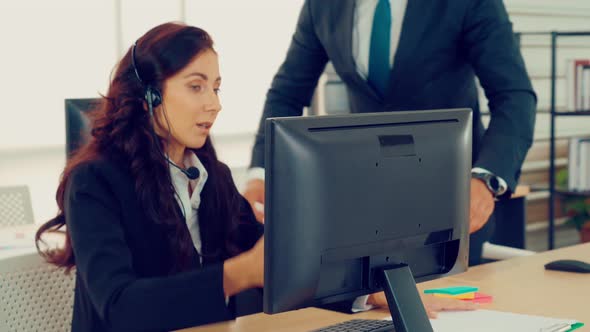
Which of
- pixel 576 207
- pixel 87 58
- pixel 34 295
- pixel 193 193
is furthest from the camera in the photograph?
pixel 576 207

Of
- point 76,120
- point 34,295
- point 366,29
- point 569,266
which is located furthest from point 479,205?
point 76,120

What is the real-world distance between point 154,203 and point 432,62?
85cm

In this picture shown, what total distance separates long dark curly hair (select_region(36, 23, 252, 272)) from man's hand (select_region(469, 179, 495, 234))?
0.54 metres

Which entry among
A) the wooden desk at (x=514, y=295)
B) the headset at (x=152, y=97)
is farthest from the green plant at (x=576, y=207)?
the headset at (x=152, y=97)

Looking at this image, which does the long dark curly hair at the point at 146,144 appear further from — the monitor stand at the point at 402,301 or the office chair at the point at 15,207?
the office chair at the point at 15,207

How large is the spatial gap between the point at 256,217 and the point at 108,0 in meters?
2.00

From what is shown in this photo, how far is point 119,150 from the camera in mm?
1782

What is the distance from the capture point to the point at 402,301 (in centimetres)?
128

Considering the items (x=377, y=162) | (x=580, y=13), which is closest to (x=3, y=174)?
(x=377, y=162)

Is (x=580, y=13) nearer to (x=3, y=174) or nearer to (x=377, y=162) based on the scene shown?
(x=3, y=174)

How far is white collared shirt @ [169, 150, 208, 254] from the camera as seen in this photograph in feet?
6.06

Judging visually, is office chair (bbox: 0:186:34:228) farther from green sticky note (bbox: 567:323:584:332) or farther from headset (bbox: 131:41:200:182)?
green sticky note (bbox: 567:323:584:332)

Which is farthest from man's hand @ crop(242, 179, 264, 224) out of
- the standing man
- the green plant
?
the green plant

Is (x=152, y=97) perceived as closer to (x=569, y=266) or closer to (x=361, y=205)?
(x=361, y=205)
